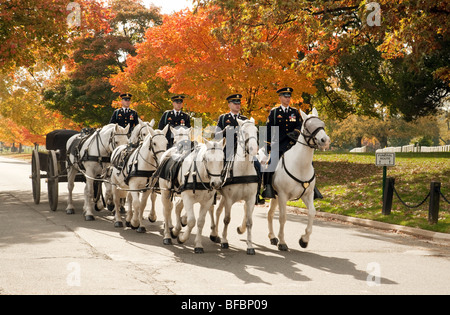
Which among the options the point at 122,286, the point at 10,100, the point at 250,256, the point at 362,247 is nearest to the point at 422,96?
the point at 362,247

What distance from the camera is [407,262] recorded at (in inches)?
327

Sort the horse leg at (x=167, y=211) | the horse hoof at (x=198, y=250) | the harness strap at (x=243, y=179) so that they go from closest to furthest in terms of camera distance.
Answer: the horse hoof at (x=198, y=250) → the harness strap at (x=243, y=179) → the horse leg at (x=167, y=211)

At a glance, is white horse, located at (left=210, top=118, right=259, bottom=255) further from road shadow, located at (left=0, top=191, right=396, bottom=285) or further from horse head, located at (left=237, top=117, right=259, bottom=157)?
road shadow, located at (left=0, top=191, right=396, bottom=285)

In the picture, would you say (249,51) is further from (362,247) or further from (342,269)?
(342,269)

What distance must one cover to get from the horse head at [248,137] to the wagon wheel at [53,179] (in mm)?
7362

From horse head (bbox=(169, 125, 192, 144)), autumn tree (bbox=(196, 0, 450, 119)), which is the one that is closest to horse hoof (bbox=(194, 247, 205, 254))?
horse head (bbox=(169, 125, 192, 144))

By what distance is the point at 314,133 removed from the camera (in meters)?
8.73

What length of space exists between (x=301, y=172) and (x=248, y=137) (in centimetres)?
141

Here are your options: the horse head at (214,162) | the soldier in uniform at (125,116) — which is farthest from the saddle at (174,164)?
the soldier in uniform at (125,116)

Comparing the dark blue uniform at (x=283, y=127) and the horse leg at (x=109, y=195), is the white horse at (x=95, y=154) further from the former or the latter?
the dark blue uniform at (x=283, y=127)

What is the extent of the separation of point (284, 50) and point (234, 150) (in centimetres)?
1081

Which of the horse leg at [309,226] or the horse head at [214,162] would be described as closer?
the horse head at [214,162]

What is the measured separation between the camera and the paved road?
6.39 metres

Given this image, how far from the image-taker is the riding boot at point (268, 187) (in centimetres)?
931
